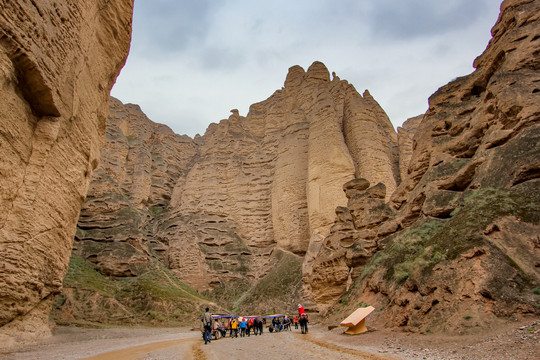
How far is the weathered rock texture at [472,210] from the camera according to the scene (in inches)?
287

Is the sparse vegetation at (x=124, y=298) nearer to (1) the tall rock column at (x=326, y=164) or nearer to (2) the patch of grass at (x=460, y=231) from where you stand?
(1) the tall rock column at (x=326, y=164)

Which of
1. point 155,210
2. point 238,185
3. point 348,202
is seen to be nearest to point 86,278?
point 348,202

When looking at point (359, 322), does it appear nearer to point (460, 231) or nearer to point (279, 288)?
point (460, 231)

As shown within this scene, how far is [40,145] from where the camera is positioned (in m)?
11.1

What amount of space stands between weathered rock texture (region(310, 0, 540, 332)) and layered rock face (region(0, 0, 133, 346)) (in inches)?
445

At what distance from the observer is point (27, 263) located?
10.9m

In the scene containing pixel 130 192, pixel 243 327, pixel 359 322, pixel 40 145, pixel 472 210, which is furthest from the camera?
pixel 130 192

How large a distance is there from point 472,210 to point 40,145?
1336cm

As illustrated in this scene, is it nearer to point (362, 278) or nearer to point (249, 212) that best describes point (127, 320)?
point (362, 278)

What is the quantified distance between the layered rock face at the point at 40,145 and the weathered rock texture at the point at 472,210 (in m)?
11.3

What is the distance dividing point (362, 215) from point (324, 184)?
1692 cm

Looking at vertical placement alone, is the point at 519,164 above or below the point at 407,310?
above

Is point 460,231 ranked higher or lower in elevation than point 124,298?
higher

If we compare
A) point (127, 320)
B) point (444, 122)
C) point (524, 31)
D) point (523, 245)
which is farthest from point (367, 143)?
point (523, 245)
